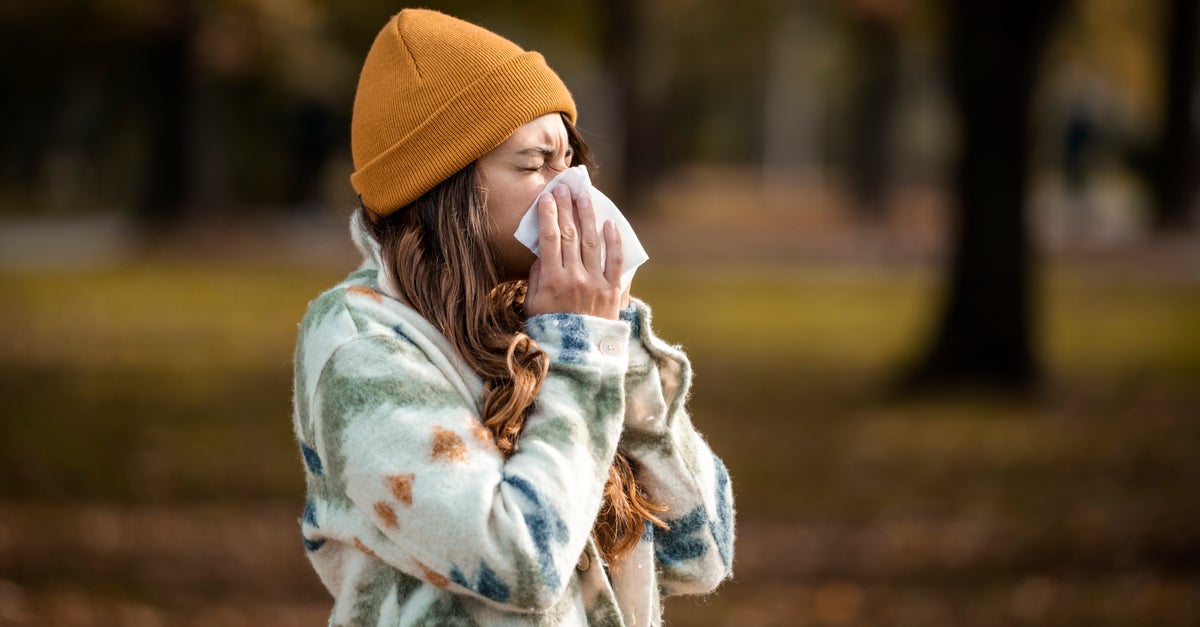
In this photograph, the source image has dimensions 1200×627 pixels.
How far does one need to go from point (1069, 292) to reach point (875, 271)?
11.4 feet

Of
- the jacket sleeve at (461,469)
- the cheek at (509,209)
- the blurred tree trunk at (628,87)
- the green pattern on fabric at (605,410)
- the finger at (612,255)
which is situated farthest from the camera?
the blurred tree trunk at (628,87)

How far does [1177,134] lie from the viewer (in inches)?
885

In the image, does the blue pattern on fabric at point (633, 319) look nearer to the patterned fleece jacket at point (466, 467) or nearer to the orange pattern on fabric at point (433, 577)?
the patterned fleece jacket at point (466, 467)

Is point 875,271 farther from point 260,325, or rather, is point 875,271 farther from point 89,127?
point 89,127

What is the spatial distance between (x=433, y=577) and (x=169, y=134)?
21.5 m

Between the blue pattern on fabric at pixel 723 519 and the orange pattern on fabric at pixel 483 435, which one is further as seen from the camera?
the blue pattern on fabric at pixel 723 519

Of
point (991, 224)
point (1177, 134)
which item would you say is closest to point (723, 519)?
point (991, 224)

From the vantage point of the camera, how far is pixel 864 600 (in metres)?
6.31


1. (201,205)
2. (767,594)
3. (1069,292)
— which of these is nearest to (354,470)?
(767,594)

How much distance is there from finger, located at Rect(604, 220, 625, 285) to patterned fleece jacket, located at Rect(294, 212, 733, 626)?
0.25 feet

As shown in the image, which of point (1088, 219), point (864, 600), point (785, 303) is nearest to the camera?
point (864, 600)

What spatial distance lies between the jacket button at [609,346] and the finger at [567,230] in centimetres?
12

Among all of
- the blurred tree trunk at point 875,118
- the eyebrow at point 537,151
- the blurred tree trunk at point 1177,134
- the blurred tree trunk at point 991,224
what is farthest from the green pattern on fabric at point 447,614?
the blurred tree trunk at point 875,118

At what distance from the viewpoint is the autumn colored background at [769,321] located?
6.63 meters
